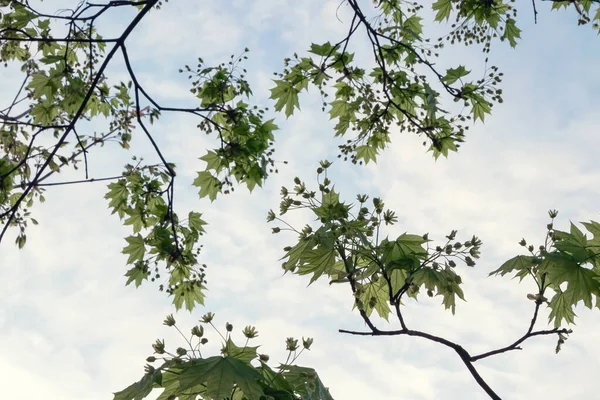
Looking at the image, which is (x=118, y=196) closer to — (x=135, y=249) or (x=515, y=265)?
(x=135, y=249)

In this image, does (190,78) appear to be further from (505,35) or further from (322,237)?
(505,35)

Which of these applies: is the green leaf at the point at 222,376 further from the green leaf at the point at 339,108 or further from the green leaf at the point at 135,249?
the green leaf at the point at 339,108

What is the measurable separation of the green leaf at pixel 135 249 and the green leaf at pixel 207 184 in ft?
2.92

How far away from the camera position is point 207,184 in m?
5.95

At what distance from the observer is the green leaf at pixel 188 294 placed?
228 inches

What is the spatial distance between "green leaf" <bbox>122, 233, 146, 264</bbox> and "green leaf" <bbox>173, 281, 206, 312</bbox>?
598 millimetres

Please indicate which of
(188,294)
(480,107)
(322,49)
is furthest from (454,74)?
(188,294)

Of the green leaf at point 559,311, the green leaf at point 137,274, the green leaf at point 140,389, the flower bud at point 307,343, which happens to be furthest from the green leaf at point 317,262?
the green leaf at point 137,274

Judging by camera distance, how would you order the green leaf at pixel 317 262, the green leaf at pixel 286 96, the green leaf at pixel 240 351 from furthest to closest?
the green leaf at pixel 286 96
the green leaf at pixel 317 262
the green leaf at pixel 240 351

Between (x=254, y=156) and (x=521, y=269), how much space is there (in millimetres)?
3136

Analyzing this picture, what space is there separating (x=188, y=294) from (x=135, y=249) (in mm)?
794

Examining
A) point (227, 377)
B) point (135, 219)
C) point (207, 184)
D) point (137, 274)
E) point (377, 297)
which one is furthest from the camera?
point (207, 184)

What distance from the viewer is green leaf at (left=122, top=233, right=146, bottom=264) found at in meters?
5.45

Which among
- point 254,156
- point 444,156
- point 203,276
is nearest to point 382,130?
point 444,156
